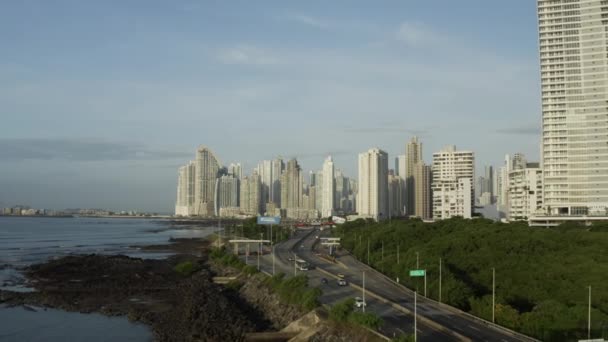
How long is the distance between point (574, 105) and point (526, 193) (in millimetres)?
23699

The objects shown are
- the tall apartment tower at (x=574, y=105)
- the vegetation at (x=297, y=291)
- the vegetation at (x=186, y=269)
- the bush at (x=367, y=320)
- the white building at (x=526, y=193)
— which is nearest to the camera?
the bush at (x=367, y=320)

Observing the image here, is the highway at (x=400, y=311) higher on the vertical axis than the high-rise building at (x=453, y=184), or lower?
lower

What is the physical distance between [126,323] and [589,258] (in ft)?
133

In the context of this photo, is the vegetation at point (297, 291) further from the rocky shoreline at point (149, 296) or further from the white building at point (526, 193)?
the white building at point (526, 193)

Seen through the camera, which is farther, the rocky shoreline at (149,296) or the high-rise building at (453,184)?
the high-rise building at (453,184)

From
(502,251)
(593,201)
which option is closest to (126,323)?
(502,251)

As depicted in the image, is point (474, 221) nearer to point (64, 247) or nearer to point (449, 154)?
point (64, 247)

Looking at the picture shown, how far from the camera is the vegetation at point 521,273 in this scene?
36031 mm

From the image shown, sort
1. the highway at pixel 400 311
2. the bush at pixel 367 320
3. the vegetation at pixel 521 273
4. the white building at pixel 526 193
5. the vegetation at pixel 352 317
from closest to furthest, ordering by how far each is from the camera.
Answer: the bush at pixel 367 320 → the vegetation at pixel 352 317 → the highway at pixel 400 311 → the vegetation at pixel 521 273 → the white building at pixel 526 193

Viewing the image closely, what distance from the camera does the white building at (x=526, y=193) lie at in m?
129

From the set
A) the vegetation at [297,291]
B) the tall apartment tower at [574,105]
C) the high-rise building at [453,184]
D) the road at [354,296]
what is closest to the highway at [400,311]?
the road at [354,296]

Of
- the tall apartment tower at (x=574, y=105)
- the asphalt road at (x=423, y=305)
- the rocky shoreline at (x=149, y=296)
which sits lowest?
the rocky shoreline at (x=149, y=296)

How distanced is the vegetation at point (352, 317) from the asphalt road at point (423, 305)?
2763 mm

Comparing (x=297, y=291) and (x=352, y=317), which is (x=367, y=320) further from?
(x=297, y=291)
